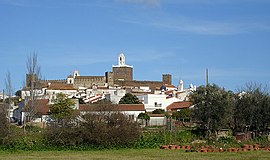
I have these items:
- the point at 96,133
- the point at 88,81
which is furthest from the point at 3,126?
the point at 88,81

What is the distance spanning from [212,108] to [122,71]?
5630 inches

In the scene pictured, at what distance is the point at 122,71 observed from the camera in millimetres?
175750

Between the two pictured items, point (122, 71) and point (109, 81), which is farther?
point (122, 71)

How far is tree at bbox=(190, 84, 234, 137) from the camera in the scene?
33.2 m

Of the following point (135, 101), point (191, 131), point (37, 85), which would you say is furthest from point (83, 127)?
point (135, 101)

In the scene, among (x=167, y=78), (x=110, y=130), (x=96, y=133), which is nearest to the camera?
(x=96, y=133)

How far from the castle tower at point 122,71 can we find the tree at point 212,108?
445 feet

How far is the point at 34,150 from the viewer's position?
25797 millimetres

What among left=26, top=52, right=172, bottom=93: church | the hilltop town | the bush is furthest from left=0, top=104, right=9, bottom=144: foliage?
left=26, top=52, right=172, bottom=93: church

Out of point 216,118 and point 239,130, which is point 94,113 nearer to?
point 216,118

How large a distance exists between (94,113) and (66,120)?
1.71 metres

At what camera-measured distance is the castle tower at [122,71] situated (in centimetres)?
17188

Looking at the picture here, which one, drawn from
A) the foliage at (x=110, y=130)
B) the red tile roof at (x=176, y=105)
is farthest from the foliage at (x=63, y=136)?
the red tile roof at (x=176, y=105)

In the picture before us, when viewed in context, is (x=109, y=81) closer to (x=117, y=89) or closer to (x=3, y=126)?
(x=117, y=89)
